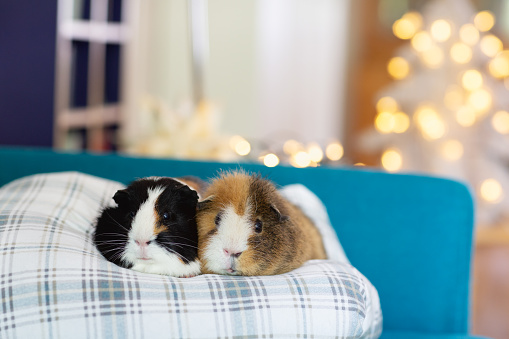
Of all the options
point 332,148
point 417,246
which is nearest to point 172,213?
point 417,246

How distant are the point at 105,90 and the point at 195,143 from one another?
1.76 metres

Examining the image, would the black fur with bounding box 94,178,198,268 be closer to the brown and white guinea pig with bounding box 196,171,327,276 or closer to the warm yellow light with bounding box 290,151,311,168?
the brown and white guinea pig with bounding box 196,171,327,276

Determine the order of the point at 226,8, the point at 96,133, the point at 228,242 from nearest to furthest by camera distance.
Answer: the point at 228,242 → the point at 96,133 → the point at 226,8

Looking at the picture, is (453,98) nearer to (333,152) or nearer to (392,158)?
(392,158)

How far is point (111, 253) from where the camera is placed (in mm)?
881

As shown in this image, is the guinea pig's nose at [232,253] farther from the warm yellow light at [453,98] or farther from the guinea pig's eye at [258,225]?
the warm yellow light at [453,98]

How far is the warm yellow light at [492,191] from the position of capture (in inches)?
105

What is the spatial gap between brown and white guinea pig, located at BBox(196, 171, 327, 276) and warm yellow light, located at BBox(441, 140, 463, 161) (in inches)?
78.4

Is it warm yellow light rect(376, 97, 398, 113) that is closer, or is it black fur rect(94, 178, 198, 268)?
black fur rect(94, 178, 198, 268)

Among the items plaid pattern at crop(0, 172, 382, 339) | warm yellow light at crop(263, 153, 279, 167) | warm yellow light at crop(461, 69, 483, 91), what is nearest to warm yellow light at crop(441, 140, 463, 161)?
warm yellow light at crop(461, 69, 483, 91)

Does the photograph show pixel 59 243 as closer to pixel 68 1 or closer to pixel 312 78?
pixel 68 1

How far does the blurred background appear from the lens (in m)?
2.29

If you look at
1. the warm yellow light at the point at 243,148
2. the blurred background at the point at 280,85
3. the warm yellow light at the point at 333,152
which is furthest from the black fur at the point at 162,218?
the warm yellow light at the point at 333,152

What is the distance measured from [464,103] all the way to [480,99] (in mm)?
74
